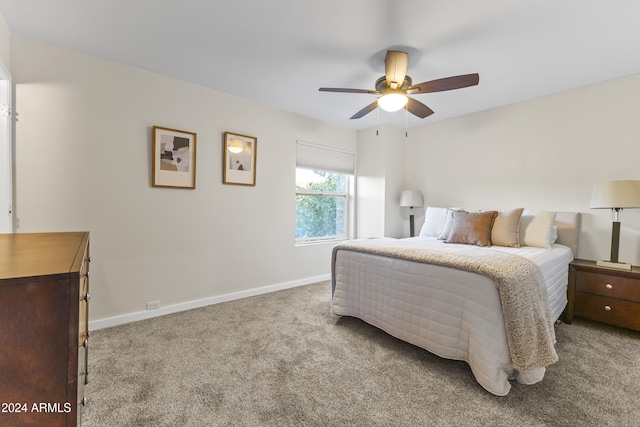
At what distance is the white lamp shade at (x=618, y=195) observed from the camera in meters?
2.31

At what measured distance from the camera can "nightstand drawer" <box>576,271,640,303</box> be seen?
2.30 metres

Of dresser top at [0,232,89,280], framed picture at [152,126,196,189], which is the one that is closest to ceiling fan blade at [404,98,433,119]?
framed picture at [152,126,196,189]

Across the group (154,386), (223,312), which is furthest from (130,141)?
(154,386)

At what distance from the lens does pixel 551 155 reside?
9.91 feet

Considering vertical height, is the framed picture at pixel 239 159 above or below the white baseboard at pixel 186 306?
above

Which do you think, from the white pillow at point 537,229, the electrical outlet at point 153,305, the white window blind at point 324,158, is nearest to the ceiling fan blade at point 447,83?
the white pillow at point 537,229

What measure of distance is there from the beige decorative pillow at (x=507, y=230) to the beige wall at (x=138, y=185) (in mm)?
2406

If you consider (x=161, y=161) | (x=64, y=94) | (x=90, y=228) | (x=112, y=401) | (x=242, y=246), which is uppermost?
(x=64, y=94)

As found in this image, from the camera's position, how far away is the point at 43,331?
0.69m

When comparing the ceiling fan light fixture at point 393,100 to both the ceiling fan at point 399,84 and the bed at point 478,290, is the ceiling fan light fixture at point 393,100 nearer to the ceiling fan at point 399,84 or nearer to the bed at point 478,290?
the ceiling fan at point 399,84

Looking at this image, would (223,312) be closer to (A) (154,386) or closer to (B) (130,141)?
(A) (154,386)

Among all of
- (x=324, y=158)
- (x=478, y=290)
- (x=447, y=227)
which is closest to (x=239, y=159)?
(x=324, y=158)

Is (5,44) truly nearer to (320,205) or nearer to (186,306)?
(186,306)

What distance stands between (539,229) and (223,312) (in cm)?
328
